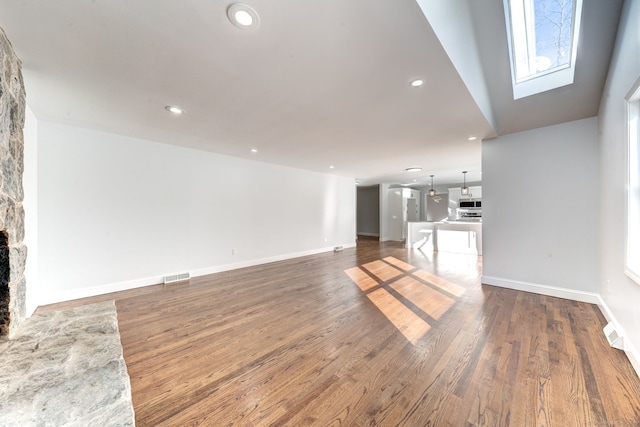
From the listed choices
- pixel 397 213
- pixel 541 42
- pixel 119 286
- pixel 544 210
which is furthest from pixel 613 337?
pixel 397 213

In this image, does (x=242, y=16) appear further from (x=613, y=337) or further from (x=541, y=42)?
(x=613, y=337)

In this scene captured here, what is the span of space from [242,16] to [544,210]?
4.33 m

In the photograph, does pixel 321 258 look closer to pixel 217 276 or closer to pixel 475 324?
pixel 217 276

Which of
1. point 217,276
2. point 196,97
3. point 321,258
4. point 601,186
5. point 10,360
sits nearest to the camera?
point 10,360

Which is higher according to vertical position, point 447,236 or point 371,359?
point 447,236

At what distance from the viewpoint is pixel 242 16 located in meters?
1.49

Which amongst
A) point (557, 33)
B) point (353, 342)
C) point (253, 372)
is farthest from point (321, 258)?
point (557, 33)

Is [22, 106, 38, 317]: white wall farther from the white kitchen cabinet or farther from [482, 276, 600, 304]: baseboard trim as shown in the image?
the white kitchen cabinet

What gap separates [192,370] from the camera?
1.81 meters

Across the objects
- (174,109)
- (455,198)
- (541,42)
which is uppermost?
(541,42)

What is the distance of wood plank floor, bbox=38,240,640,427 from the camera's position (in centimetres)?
142

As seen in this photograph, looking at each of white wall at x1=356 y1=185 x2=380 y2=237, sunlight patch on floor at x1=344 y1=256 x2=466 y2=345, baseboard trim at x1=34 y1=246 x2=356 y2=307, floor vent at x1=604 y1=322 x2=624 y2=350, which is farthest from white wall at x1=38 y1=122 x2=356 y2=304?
white wall at x1=356 y1=185 x2=380 y2=237

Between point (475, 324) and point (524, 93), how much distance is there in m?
2.82

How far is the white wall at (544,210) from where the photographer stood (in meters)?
3.13
